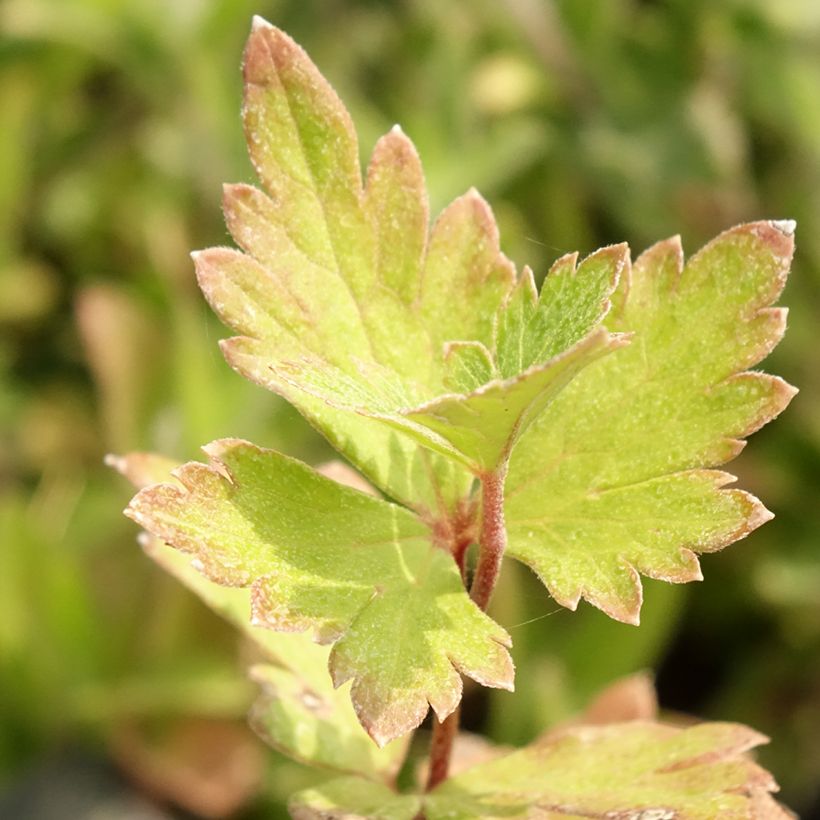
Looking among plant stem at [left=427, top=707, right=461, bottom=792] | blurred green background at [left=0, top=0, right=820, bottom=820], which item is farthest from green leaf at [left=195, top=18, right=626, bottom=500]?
blurred green background at [left=0, top=0, right=820, bottom=820]

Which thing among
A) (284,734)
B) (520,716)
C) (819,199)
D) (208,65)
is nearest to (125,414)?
(208,65)

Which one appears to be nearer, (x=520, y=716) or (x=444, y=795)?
(x=444, y=795)

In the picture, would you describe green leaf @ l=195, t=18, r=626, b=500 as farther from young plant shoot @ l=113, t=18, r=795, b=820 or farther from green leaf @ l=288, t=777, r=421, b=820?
green leaf @ l=288, t=777, r=421, b=820

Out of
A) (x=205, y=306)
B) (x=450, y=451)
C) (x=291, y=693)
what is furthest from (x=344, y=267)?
(x=205, y=306)

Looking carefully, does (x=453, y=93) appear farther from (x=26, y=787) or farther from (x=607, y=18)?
(x=26, y=787)

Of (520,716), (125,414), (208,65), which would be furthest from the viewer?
(208,65)

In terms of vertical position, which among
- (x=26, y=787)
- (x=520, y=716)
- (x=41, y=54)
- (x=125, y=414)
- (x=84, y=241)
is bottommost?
(x=26, y=787)

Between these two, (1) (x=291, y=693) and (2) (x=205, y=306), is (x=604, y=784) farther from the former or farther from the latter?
(2) (x=205, y=306)

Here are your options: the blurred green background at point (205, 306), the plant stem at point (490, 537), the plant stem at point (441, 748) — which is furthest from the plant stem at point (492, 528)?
the blurred green background at point (205, 306)
